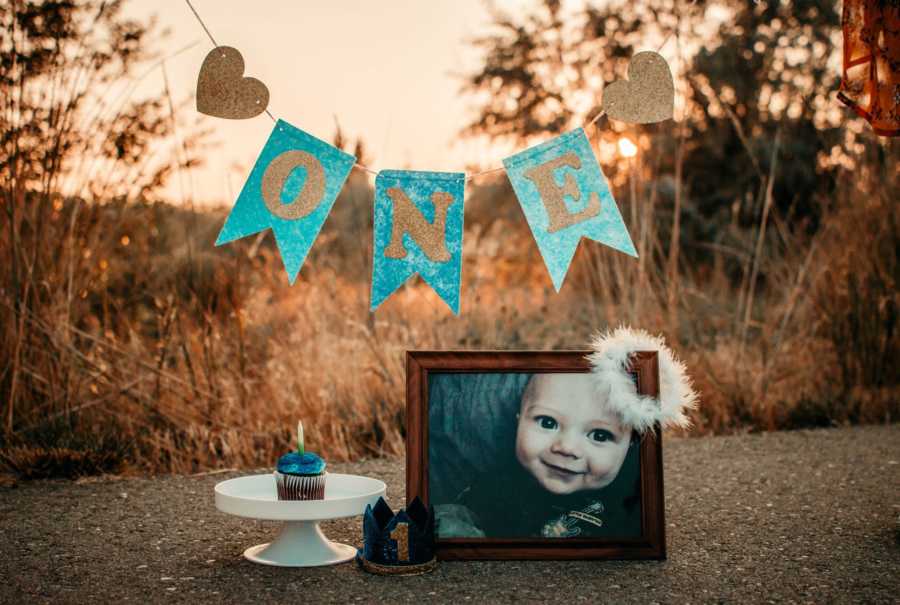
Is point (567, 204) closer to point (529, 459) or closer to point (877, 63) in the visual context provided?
point (529, 459)

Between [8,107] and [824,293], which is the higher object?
[8,107]

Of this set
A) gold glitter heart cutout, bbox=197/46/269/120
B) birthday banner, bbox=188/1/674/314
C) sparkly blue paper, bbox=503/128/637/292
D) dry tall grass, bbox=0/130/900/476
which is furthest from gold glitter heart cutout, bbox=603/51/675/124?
dry tall grass, bbox=0/130/900/476

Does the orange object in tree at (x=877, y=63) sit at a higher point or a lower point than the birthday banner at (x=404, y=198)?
higher

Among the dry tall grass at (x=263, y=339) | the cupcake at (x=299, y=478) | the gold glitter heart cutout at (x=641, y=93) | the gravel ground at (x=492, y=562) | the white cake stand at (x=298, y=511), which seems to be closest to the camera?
the gravel ground at (x=492, y=562)

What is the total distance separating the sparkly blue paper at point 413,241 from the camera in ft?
9.74

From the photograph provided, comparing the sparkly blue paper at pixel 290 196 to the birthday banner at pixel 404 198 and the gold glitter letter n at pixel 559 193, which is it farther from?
the gold glitter letter n at pixel 559 193

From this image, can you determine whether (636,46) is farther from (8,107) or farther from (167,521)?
(167,521)

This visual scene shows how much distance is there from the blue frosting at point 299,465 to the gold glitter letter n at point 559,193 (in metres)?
1.08

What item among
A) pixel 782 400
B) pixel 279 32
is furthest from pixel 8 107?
pixel 782 400

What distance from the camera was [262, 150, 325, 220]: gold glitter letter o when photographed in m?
2.95

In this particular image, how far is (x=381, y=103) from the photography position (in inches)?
220

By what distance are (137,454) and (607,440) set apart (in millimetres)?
2488

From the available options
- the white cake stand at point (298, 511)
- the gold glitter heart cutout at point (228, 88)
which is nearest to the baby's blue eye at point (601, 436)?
the white cake stand at point (298, 511)

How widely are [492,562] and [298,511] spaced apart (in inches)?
23.1
